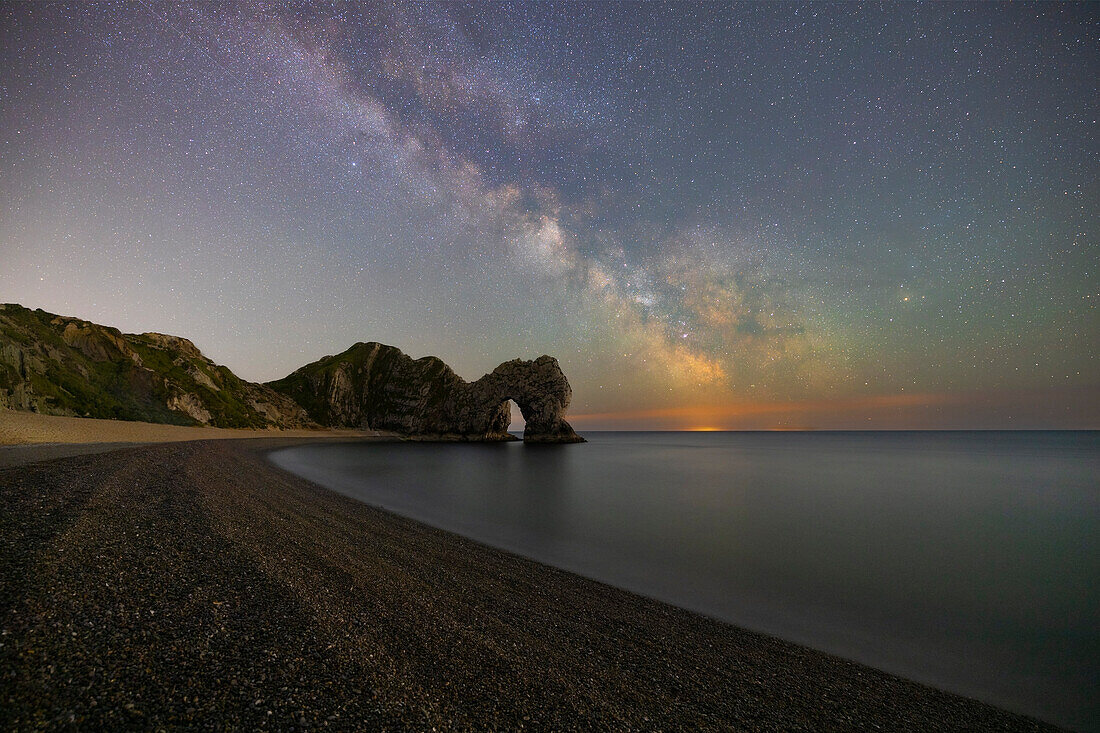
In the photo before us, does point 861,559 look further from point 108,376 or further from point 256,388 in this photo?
point 256,388

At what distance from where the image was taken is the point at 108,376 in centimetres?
6444

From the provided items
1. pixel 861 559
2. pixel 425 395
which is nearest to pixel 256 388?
pixel 425 395

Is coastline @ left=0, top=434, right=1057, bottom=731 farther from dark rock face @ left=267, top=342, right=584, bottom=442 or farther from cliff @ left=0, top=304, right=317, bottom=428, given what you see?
dark rock face @ left=267, top=342, right=584, bottom=442

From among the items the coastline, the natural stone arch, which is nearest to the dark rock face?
the natural stone arch

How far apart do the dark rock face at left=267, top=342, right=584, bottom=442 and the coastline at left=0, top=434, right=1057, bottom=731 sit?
303ft

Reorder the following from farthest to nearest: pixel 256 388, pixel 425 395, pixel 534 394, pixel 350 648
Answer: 1. pixel 425 395
2. pixel 256 388
3. pixel 534 394
4. pixel 350 648

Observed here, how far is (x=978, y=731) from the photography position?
6.69m

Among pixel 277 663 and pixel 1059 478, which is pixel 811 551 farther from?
pixel 1059 478

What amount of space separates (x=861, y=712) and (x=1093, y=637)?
10900mm

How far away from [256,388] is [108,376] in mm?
63548

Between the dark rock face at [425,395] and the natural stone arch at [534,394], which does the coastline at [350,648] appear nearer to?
the natural stone arch at [534,394]

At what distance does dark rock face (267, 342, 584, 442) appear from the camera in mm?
105625

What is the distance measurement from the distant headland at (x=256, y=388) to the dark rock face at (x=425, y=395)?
14.2 inches

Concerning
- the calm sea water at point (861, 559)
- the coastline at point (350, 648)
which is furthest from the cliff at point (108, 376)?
the coastline at point (350, 648)
